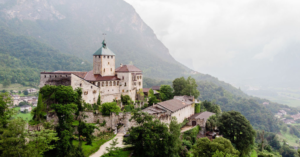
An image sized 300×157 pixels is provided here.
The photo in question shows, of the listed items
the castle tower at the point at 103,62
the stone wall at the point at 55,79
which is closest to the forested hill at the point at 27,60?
the castle tower at the point at 103,62

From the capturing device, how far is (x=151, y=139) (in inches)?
1184

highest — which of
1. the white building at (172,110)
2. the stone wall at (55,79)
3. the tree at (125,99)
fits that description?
the stone wall at (55,79)

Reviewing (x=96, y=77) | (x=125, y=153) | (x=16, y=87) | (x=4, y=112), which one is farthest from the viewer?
(x=16, y=87)

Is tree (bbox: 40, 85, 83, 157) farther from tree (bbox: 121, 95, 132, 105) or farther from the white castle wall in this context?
tree (bbox: 121, 95, 132, 105)

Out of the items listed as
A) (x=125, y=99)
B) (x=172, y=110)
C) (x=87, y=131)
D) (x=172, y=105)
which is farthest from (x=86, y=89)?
(x=172, y=105)

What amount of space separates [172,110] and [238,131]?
14.6 m

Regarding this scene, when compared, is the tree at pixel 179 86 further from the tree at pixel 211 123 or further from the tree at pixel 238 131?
the tree at pixel 238 131

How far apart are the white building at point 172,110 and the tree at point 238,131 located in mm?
8917

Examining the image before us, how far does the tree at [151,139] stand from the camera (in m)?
30.2

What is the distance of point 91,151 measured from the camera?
1220 inches

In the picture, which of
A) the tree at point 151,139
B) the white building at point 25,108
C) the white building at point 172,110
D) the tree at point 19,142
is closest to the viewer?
the tree at point 19,142

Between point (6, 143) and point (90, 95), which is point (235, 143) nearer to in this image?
point (90, 95)

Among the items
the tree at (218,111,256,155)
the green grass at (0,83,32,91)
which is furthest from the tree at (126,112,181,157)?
the green grass at (0,83,32,91)

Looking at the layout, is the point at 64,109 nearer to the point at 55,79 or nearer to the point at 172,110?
the point at 55,79
